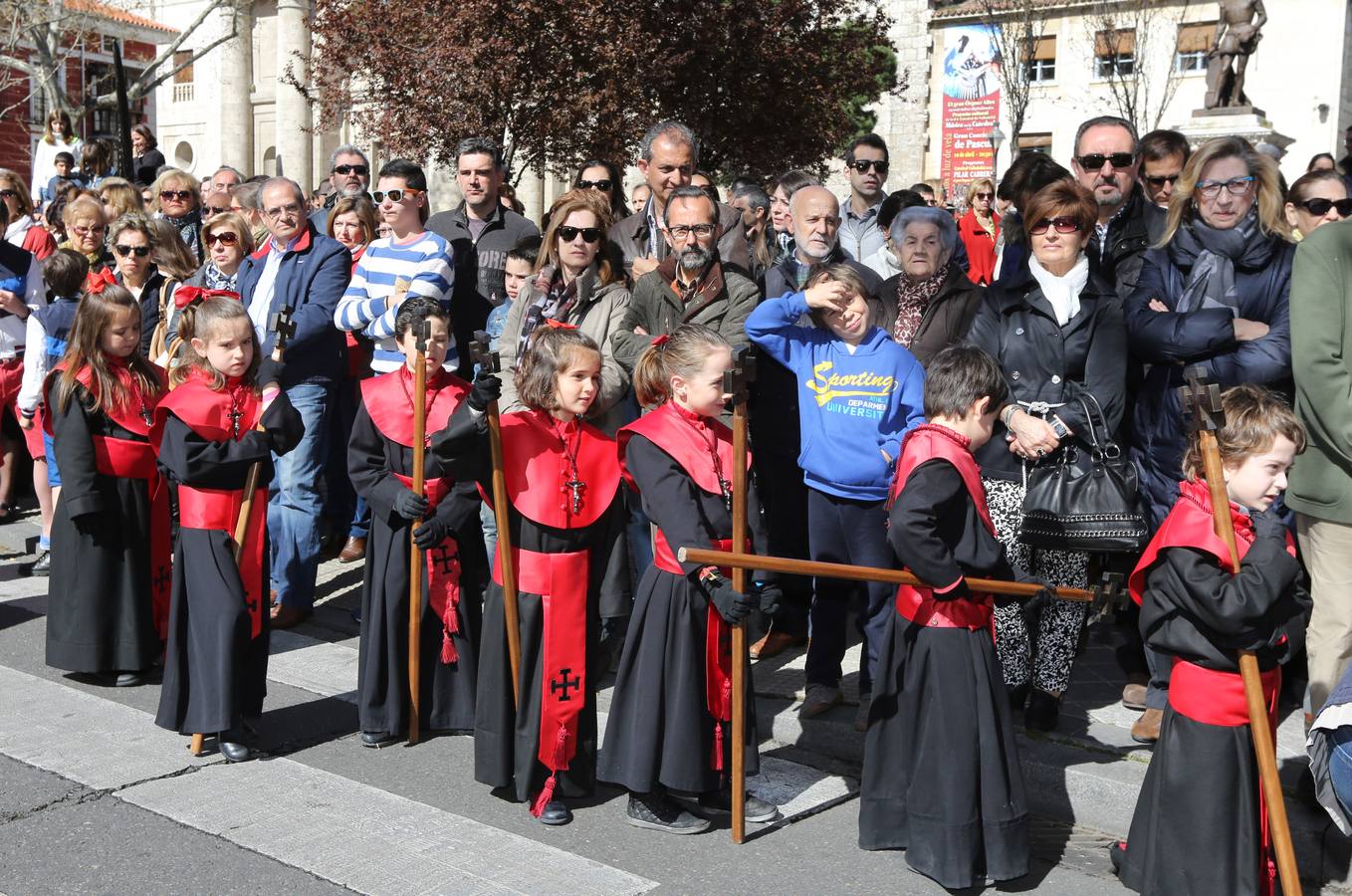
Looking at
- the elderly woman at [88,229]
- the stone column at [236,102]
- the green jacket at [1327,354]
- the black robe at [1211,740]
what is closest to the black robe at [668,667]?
the black robe at [1211,740]

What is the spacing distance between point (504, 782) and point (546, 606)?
0.65m

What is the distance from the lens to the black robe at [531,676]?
16.6 feet

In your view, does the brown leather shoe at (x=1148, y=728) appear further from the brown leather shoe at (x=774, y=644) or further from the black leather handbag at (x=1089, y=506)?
the brown leather shoe at (x=774, y=644)

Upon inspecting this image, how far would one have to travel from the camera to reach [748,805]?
16.2 ft

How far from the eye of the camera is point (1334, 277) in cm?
470

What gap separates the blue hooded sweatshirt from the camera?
18.1ft

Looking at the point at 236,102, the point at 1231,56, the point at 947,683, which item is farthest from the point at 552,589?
the point at 236,102

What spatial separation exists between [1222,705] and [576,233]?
3706 mm

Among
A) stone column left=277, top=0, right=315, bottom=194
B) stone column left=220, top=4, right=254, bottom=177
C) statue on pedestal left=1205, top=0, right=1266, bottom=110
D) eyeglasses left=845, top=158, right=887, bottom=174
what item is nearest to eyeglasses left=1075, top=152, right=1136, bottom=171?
eyeglasses left=845, top=158, right=887, bottom=174

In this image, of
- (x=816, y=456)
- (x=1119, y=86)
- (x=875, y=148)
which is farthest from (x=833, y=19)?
(x=1119, y=86)

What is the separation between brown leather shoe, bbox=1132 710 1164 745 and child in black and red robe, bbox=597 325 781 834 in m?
1.46

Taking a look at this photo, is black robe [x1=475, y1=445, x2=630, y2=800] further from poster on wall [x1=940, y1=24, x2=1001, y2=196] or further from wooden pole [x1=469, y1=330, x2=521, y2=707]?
poster on wall [x1=940, y1=24, x2=1001, y2=196]

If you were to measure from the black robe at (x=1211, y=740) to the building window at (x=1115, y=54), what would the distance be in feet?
118

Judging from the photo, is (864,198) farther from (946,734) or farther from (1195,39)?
(1195,39)
